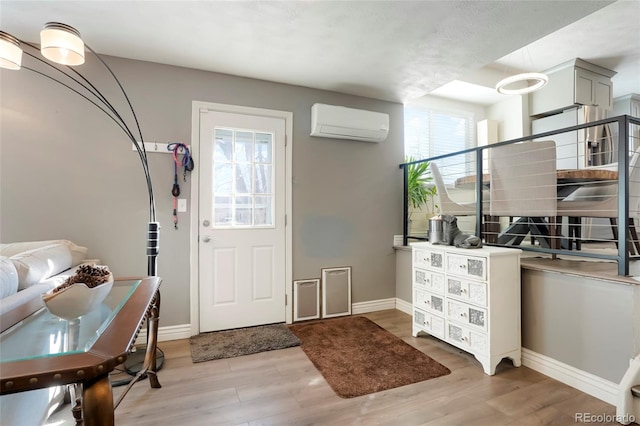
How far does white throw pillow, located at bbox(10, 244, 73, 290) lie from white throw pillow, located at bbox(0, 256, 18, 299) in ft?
0.37

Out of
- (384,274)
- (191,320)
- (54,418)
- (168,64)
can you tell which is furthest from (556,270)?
(168,64)

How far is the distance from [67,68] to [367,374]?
11.2 ft

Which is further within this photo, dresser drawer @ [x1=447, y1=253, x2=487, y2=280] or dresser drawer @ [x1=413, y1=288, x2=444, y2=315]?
dresser drawer @ [x1=413, y1=288, x2=444, y2=315]

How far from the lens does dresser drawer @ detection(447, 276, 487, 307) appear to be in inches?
85.1

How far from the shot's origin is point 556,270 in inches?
81.8

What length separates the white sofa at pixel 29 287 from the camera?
115 cm

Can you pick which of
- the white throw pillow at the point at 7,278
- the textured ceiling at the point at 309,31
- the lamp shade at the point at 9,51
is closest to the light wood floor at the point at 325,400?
the white throw pillow at the point at 7,278

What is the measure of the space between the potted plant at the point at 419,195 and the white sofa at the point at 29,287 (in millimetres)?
3412

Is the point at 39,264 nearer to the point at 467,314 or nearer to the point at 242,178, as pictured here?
the point at 242,178

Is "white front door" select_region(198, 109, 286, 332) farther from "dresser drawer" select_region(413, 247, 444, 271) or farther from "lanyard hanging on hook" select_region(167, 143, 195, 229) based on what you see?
"dresser drawer" select_region(413, 247, 444, 271)

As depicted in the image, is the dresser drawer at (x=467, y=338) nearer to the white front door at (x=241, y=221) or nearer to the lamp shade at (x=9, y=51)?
the white front door at (x=241, y=221)

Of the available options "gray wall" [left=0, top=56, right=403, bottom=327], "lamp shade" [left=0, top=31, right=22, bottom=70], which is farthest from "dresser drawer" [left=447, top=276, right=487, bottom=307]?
"lamp shade" [left=0, top=31, right=22, bottom=70]

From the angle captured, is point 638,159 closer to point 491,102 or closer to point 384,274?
point 384,274

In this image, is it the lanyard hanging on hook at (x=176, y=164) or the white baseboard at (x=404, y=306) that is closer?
the lanyard hanging on hook at (x=176, y=164)
